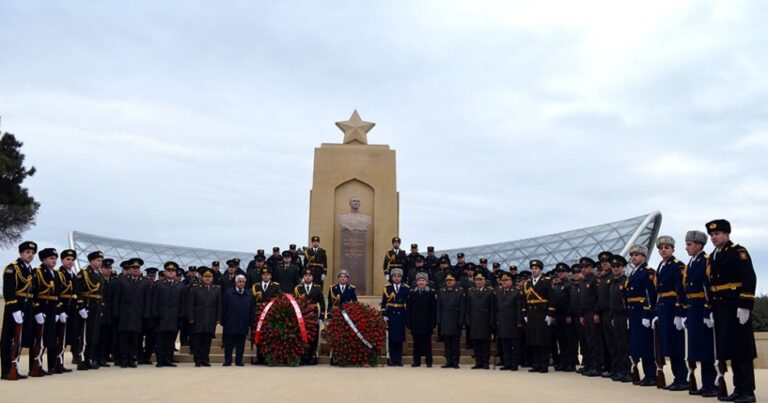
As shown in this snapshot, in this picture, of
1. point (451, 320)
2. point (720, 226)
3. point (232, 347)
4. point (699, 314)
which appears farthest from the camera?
point (451, 320)

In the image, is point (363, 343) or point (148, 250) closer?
point (363, 343)

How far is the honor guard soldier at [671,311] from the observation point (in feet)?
29.7

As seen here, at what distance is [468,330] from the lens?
13.8 m

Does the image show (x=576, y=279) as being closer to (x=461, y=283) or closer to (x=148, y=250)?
(x=461, y=283)

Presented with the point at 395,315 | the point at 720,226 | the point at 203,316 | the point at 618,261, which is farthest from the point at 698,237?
the point at 203,316

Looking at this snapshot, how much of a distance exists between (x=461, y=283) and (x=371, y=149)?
6860 mm

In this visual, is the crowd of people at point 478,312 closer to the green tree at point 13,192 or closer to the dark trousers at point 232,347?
the dark trousers at point 232,347

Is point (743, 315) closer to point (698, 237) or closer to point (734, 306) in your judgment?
point (734, 306)

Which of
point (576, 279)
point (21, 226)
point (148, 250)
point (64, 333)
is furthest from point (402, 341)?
point (148, 250)

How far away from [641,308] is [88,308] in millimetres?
8974

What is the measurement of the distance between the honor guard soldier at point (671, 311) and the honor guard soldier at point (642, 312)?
32cm

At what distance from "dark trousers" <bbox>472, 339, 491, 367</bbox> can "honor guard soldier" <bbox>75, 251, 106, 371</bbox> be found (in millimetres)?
6934

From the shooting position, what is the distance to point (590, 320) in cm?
1162

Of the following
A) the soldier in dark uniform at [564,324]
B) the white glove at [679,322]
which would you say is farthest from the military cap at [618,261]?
the white glove at [679,322]
